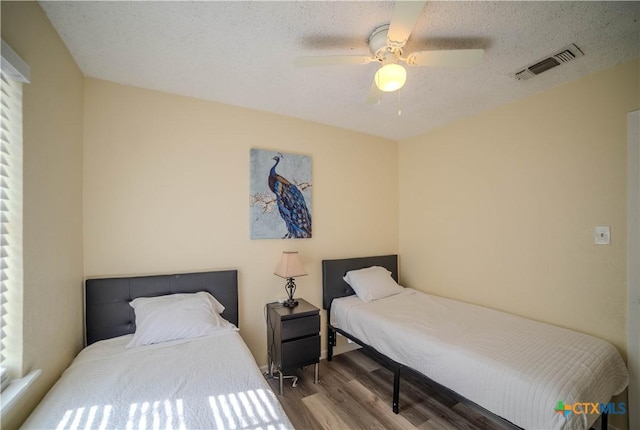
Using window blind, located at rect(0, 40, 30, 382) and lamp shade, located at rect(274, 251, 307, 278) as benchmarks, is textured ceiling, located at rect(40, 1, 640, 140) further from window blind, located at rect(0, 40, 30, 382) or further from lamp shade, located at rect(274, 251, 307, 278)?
lamp shade, located at rect(274, 251, 307, 278)

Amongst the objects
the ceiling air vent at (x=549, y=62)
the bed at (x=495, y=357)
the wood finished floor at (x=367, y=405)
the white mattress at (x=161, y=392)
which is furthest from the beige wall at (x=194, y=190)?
the ceiling air vent at (x=549, y=62)

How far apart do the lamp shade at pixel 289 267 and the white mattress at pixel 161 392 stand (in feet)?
2.66

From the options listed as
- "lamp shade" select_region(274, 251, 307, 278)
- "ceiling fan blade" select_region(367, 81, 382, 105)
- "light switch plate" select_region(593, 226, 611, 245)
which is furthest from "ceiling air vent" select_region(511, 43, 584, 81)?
"lamp shade" select_region(274, 251, 307, 278)

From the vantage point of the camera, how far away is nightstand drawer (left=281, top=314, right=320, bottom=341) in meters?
2.25

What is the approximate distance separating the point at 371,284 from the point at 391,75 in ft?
6.81

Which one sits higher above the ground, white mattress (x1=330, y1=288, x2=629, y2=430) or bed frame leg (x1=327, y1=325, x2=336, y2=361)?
white mattress (x1=330, y1=288, x2=629, y2=430)

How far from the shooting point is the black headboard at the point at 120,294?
189 centimetres

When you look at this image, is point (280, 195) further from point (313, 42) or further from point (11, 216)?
point (11, 216)

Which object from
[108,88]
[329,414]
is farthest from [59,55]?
[329,414]

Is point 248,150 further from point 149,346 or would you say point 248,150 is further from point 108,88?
point 149,346

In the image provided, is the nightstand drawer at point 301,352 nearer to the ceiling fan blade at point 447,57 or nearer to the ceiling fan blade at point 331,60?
the ceiling fan blade at point 331,60

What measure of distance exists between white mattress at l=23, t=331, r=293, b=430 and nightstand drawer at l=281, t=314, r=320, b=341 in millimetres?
583

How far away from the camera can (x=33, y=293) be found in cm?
127

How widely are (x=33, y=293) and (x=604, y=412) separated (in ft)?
10.7
